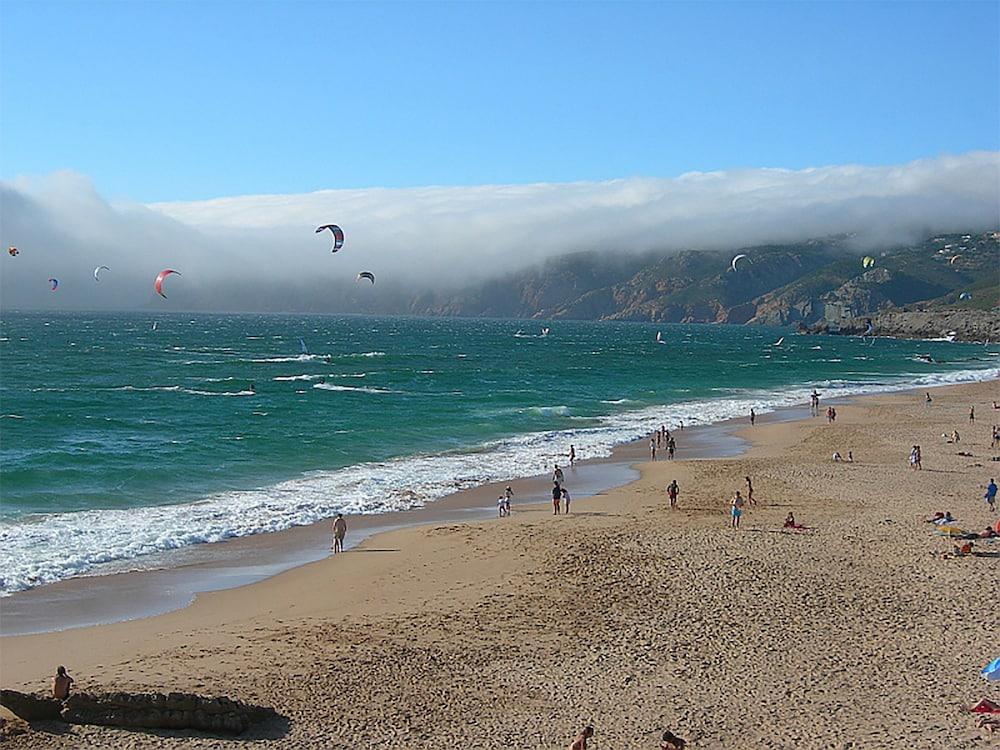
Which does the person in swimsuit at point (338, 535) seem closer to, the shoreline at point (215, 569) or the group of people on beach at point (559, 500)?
the shoreline at point (215, 569)

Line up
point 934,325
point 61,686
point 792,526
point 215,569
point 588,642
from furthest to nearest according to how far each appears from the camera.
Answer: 1. point 934,325
2. point 792,526
3. point 215,569
4. point 588,642
5. point 61,686

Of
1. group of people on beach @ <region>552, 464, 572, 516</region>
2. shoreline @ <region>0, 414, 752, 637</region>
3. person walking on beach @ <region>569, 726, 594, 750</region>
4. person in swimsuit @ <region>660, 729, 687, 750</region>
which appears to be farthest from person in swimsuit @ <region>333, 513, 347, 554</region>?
person in swimsuit @ <region>660, 729, 687, 750</region>

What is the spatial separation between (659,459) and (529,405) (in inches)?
708

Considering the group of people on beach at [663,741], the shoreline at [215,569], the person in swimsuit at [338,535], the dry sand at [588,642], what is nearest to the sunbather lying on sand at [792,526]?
the dry sand at [588,642]

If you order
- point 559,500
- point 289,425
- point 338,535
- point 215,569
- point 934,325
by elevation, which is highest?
point 934,325

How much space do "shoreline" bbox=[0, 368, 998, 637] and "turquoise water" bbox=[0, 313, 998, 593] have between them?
0.71 m

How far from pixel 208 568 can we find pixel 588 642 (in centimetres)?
867

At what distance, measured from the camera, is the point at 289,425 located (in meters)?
40.2

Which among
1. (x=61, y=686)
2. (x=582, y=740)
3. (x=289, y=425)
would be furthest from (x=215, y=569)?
(x=289, y=425)

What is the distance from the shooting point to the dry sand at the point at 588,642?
11.1m

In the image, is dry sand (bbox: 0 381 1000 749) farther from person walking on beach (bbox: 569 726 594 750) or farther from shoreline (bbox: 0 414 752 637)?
shoreline (bbox: 0 414 752 637)

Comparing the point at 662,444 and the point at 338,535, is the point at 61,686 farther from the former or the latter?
the point at 662,444

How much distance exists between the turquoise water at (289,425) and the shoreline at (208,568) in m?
0.71

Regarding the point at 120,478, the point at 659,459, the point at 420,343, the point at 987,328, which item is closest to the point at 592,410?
the point at 659,459
